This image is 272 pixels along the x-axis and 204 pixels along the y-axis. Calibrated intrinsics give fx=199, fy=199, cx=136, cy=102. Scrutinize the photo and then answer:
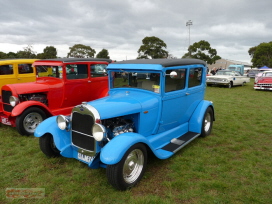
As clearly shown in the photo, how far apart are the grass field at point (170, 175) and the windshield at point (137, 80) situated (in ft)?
4.82

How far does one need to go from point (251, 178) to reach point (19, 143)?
16.2 ft

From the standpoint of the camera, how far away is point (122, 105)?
3.32 meters

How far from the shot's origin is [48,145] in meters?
3.79

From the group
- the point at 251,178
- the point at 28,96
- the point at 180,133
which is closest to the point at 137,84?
the point at 180,133

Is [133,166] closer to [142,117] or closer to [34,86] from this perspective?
[142,117]

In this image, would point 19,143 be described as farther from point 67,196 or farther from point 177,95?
point 177,95

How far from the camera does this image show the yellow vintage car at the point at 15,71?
7414mm

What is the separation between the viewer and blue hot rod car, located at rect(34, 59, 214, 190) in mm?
2945

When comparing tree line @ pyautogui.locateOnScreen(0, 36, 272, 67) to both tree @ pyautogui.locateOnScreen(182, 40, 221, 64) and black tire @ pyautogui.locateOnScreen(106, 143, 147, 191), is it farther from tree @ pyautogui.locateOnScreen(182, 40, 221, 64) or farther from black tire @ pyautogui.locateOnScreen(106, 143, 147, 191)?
black tire @ pyautogui.locateOnScreen(106, 143, 147, 191)

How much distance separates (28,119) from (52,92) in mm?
1080

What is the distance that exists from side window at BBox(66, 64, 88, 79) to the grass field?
7.25 feet

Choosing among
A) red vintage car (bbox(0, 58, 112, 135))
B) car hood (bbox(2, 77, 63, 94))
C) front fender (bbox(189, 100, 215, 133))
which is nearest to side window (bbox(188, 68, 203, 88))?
front fender (bbox(189, 100, 215, 133))

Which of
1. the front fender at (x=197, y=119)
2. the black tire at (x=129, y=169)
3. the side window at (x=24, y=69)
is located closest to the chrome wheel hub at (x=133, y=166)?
the black tire at (x=129, y=169)

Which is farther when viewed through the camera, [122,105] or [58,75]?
[58,75]
